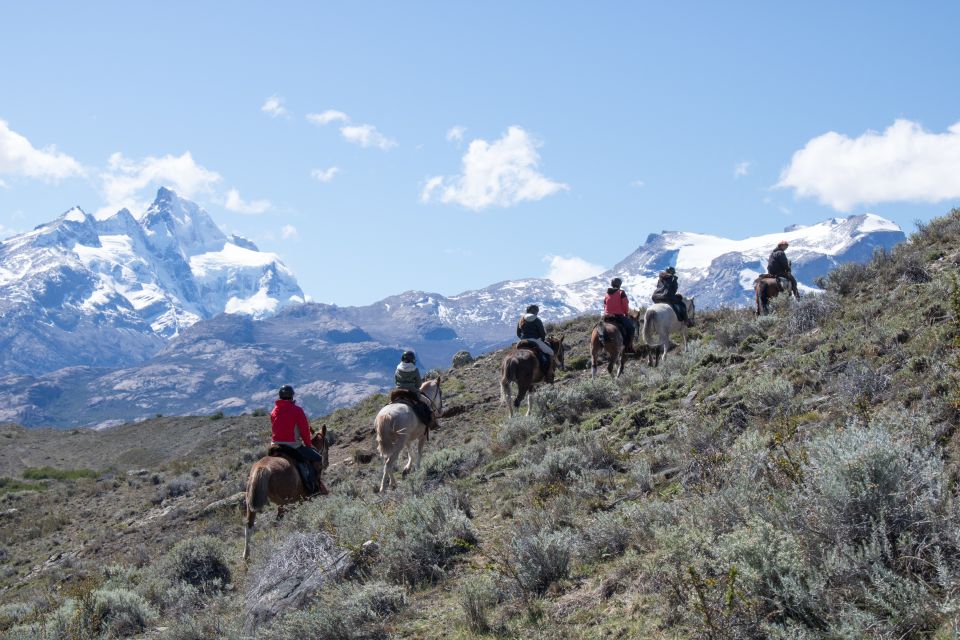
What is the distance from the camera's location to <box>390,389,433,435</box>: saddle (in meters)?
14.6

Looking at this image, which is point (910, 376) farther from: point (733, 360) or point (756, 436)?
point (733, 360)

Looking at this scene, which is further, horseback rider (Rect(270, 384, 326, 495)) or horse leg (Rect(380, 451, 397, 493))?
horse leg (Rect(380, 451, 397, 493))

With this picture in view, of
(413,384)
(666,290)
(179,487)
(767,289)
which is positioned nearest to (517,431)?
(413,384)

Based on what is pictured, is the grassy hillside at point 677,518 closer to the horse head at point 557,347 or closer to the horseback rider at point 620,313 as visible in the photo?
the horseback rider at point 620,313

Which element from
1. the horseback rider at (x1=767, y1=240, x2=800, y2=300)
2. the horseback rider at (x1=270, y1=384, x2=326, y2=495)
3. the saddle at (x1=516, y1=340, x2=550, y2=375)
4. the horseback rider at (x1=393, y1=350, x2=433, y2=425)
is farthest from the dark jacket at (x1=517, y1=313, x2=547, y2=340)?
the horseback rider at (x1=270, y1=384, x2=326, y2=495)

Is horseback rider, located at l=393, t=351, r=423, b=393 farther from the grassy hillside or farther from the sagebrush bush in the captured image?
the sagebrush bush

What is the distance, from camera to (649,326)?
65.2 ft

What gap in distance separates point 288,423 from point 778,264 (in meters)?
14.4

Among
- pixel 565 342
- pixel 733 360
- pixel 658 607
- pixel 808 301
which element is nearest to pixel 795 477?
pixel 658 607

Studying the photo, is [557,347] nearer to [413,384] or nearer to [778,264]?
[413,384]

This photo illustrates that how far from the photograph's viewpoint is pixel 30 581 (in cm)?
1697

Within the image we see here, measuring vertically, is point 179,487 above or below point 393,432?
below

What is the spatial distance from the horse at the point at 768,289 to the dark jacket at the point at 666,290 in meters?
2.21

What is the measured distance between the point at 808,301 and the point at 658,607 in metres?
10.4
